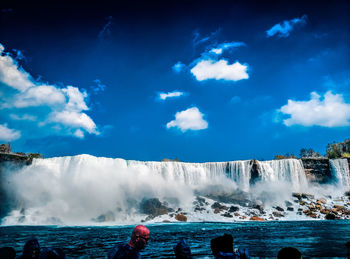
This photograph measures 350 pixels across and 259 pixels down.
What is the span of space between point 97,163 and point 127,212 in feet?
28.4

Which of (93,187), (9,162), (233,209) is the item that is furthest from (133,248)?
(9,162)

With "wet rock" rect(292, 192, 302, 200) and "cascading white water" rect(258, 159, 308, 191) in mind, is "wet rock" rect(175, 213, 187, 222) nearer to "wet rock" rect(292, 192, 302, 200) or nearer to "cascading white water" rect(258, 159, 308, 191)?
"cascading white water" rect(258, 159, 308, 191)

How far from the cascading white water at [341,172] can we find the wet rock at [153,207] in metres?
31.9

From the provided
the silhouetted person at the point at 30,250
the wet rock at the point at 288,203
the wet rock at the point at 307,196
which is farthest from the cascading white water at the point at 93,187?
the silhouetted person at the point at 30,250

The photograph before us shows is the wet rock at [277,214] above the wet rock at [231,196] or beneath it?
beneath

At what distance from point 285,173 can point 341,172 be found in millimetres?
10393

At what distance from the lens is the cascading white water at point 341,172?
145 feet

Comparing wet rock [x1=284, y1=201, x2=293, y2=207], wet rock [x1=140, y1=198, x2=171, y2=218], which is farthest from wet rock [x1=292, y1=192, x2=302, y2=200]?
wet rock [x1=140, y1=198, x2=171, y2=218]

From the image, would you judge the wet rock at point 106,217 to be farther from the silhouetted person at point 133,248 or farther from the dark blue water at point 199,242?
Answer: the silhouetted person at point 133,248

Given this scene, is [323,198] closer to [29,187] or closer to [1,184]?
[29,187]

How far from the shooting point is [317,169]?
4597 centimetres

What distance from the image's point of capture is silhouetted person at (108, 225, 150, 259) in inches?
101

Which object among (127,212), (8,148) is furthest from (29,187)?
(8,148)

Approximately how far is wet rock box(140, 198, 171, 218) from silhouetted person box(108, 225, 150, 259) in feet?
114
